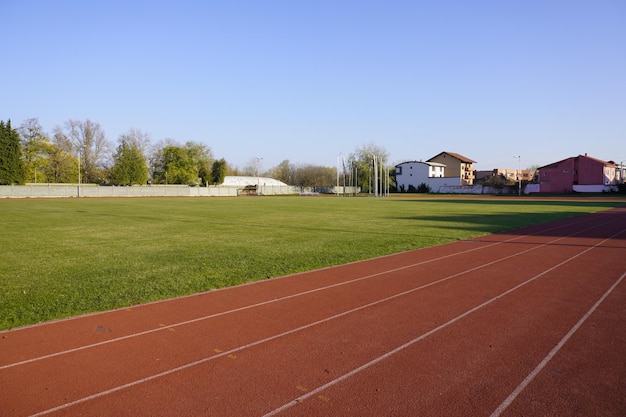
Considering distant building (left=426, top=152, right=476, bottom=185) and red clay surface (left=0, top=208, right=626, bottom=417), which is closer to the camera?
red clay surface (left=0, top=208, right=626, bottom=417)

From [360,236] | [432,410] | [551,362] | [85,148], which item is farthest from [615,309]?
[85,148]

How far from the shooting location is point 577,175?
269ft

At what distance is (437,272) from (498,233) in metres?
9.58

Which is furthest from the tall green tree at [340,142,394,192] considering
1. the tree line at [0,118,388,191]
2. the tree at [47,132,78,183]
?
the tree at [47,132,78,183]

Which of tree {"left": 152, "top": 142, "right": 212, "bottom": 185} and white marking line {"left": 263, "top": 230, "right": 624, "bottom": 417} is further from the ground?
tree {"left": 152, "top": 142, "right": 212, "bottom": 185}

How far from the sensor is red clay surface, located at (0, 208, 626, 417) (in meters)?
4.13

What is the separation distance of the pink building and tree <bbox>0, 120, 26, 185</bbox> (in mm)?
96505

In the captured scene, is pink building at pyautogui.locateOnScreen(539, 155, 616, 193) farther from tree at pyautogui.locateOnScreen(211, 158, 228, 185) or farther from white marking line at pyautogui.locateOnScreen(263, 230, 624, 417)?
white marking line at pyautogui.locateOnScreen(263, 230, 624, 417)

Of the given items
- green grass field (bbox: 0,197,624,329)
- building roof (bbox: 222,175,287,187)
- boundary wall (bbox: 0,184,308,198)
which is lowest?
green grass field (bbox: 0,197,624,329)

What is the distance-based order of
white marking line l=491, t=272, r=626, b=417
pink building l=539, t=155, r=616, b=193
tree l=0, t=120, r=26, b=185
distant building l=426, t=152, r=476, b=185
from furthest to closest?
distant building l=426, t=152, r=476, b=185, pink building l=539, t=155, r=616, b=193, tree l=0, t=120, r=26, b=185, white marking line l=491, t=272, r=626, b=417

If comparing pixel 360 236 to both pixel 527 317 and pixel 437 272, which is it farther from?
pixel 527 317

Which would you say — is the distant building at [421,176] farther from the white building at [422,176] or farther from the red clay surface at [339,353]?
the red clay surface at [339,353]

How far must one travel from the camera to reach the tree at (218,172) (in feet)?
335

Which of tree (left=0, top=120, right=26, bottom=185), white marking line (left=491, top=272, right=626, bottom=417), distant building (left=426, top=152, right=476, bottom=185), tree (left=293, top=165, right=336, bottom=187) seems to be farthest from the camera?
tree (left=293, top=165, right=336, bottom=187)
